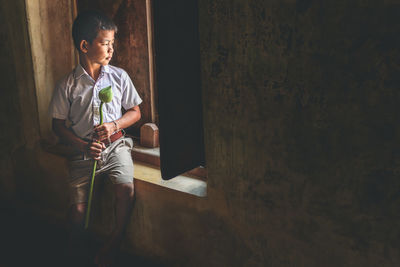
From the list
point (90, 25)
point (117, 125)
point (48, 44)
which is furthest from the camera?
point (48, 44)

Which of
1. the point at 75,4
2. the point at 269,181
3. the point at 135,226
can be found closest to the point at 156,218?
the point at 135,226

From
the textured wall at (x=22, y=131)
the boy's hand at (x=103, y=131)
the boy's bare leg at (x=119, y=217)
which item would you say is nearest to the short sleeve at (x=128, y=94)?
the boy's hand at (x=103, y=131)

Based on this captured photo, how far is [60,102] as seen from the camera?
8.36 ft

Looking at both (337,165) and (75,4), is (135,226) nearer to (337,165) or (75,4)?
(337,165)

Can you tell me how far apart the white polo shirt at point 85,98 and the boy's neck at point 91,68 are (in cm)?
3

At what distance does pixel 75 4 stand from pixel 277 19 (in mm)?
1984

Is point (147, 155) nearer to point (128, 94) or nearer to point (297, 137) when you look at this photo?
point (128, 94)

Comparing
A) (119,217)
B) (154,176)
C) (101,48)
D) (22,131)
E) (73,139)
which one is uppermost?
(101,48)

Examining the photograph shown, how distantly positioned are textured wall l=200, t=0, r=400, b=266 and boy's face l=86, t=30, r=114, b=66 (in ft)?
2.69

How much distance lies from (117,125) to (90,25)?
71 centimetres

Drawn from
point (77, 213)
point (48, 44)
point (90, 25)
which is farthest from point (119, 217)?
point (48, 44)

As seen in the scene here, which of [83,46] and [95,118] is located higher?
[83,46]

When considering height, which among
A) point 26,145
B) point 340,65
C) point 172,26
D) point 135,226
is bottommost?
point 135,226

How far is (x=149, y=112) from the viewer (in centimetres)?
287
